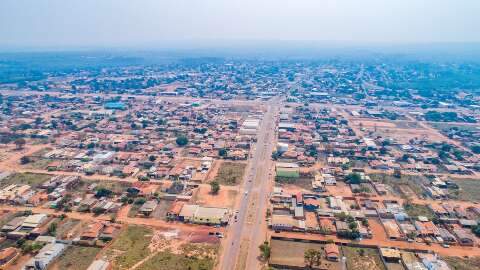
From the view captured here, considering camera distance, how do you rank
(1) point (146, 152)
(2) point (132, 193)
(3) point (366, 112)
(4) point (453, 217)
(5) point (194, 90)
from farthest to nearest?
(5) point (194, 90) → (3) point (366, 112) → (1) point (146, 152) → (2) point (132, 193) → (4) point (453, 217)

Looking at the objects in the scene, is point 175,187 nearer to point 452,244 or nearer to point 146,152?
point 146,152

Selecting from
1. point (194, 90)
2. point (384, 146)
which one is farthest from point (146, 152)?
point (194, 90)

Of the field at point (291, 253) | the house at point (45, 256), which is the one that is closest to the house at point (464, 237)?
the field at point (291, 253)

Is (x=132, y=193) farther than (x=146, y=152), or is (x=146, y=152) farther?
(x=146, y=152)

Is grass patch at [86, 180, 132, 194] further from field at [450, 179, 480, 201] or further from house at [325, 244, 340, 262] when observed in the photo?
field at [450, 179, 480, 201]

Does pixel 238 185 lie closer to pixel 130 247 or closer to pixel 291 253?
pixel 291 253

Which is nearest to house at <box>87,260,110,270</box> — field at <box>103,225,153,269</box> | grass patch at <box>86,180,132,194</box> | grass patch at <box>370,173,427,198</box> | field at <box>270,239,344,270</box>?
field at <box>103,225,153,269</box>

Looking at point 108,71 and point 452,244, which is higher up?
point 108,71

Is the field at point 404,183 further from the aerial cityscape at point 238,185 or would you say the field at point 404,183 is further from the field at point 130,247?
the field at point 130,247
